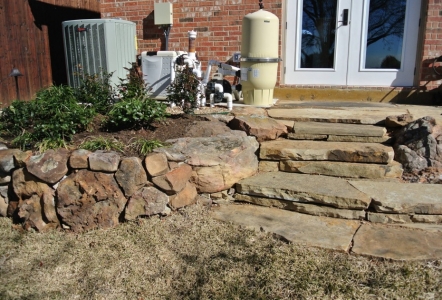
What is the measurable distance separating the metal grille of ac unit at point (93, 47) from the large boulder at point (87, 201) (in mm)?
2614

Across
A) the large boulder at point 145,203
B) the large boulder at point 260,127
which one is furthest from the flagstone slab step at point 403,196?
the large boulder at point 145,203

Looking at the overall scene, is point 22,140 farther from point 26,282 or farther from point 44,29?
point 44,29

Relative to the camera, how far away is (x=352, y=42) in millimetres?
5832

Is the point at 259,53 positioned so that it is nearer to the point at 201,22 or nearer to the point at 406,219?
the point at 201,22

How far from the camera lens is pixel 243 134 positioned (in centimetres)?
389

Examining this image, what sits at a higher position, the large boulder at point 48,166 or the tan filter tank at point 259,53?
the tan filter tank at point 259,53

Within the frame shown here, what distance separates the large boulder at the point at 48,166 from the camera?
123 inches

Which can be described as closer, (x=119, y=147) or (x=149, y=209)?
(x=149, y=209)

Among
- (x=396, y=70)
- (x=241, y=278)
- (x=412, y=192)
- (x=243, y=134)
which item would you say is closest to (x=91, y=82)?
(x=243, y=134)

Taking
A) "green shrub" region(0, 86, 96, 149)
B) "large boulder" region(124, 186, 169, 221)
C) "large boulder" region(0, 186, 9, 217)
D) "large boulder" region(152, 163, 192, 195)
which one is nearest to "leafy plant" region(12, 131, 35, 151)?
"green shrub" region(0, 86, 96, 149)

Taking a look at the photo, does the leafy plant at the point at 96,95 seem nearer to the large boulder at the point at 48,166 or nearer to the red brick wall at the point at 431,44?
the large boulder at the point at 48,166

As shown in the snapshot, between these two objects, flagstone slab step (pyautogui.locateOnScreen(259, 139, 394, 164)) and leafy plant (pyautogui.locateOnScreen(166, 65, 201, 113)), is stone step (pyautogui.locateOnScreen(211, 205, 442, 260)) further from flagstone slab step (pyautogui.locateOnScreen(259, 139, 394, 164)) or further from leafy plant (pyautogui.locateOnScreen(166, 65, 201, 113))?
leafy plant (pyautogui.locateOnScreen(166, 65, 201, 113))

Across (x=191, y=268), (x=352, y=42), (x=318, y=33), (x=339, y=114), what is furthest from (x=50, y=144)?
(x=352, y=42)

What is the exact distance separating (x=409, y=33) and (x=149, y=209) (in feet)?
15.3
